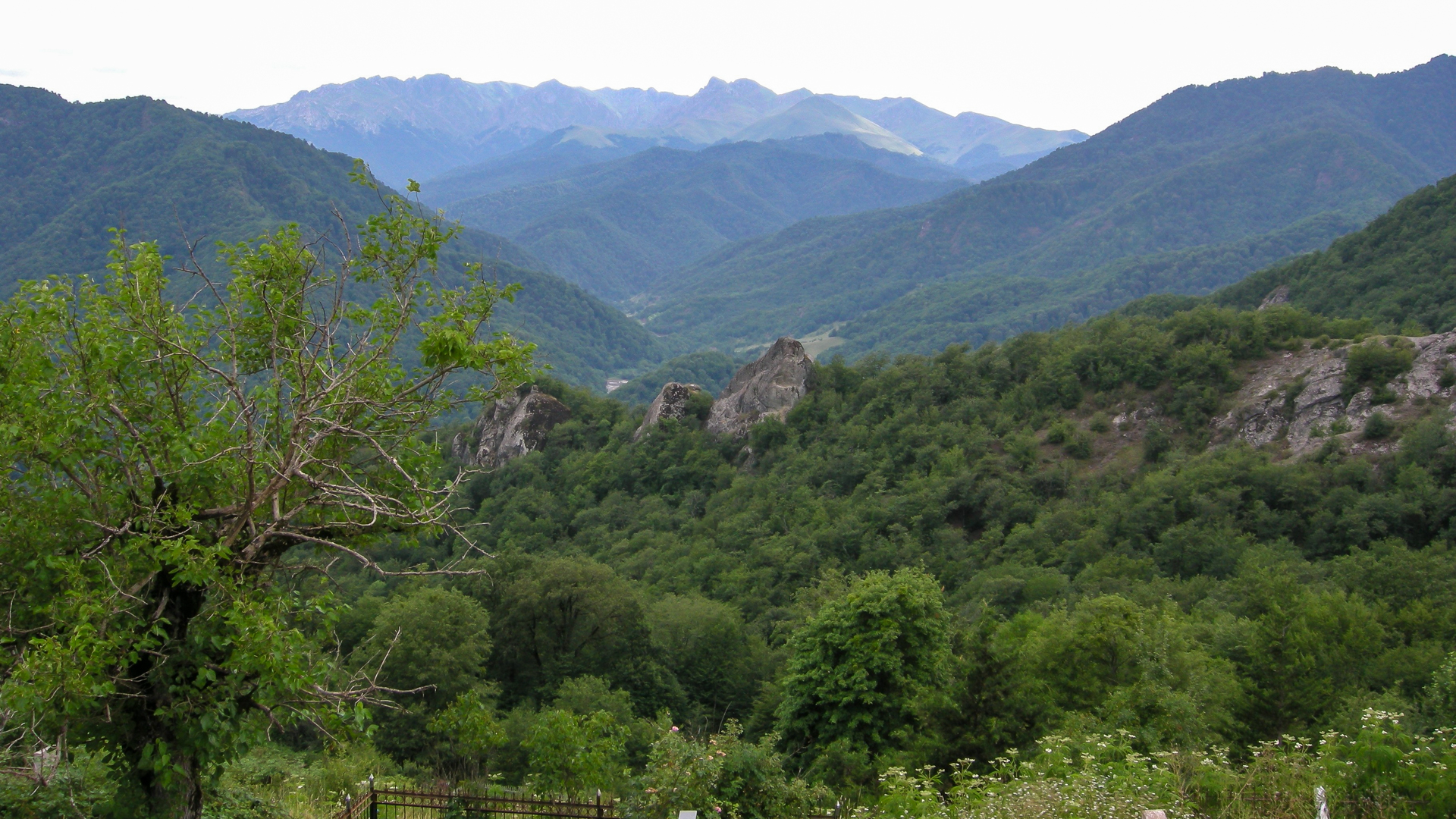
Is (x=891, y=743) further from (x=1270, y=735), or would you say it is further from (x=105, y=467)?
(x=105, y=467)

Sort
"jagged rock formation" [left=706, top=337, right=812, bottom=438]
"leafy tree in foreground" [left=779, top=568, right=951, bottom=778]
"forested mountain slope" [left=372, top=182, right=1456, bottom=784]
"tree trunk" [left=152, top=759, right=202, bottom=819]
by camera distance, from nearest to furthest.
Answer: "tree trunk" [left=152, top=759, right=202, bottom=819] → "forested mountain slope" [left=372, top=182, right=1456, bottom=784] → "leafy tree in foreground" [left=779, top=568, right=951, bottom=778] → "jagged rock formation" [left=706, top=337, right=812, bottom=438]

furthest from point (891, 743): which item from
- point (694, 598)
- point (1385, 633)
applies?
point (694, 598)

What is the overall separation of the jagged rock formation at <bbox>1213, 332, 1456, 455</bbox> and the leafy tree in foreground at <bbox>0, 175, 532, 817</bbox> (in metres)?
39.7

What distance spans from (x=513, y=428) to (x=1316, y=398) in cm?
5446

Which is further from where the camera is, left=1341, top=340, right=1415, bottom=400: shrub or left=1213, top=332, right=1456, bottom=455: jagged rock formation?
left=1341, top=340, right=1415, bottom=400: shrub

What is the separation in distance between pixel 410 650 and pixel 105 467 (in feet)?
58.0

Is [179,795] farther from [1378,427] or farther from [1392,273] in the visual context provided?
[1392,273]

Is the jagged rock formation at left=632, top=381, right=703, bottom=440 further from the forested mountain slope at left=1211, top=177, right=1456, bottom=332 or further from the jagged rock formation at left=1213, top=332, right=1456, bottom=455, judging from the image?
the forested mountain slope at left=1211, top=177, right=1456, bottom=332

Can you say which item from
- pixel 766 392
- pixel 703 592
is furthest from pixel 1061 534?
pixel 766 392

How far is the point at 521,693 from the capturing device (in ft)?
97.3

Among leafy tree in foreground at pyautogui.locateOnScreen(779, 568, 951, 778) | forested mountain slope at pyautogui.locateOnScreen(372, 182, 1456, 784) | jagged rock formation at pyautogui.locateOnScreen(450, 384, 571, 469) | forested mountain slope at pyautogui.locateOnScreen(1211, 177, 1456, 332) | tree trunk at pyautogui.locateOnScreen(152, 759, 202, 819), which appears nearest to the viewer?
tree trunk at pyautogui.locateOnScreen(152, 759, 202, 819)

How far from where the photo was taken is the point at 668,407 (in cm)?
6619

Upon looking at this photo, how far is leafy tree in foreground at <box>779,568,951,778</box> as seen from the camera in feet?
65.0

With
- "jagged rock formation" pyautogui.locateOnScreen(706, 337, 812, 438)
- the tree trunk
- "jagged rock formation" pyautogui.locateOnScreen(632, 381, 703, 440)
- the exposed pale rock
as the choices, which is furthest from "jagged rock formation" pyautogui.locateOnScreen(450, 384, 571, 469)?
the exposed pale rock
